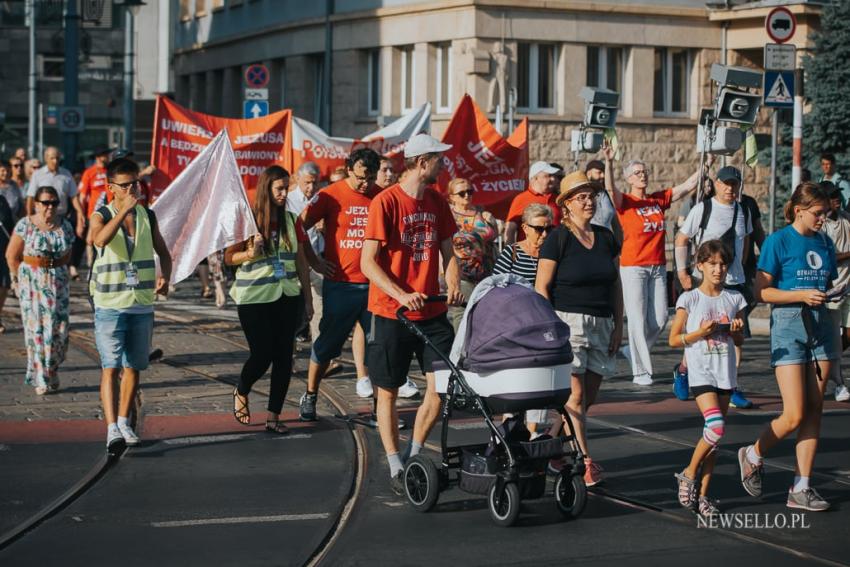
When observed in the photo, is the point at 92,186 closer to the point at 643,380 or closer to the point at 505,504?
the point at 643,380

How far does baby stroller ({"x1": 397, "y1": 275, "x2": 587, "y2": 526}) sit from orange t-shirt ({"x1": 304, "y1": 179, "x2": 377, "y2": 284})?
351cm

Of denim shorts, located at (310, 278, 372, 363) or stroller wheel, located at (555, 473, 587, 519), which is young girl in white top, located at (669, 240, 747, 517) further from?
denim shorts, located at (310, 278, 372, 363)

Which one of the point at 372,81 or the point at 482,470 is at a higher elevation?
the point at 372,81

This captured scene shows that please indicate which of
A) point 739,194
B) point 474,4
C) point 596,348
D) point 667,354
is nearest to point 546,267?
point 596,348

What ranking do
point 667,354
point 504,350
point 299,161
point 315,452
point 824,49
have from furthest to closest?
point 824,49, point 299,161, point 667,354, point 315,452, point 504,350

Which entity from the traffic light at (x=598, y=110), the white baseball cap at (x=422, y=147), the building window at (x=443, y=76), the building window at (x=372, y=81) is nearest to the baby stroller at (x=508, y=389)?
the white baseball cap at (x=422, y=147)

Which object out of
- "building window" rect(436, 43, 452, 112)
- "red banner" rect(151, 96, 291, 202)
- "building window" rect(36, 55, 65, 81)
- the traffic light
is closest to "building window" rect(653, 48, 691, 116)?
"building window" rect(436, 43, 452, 112)

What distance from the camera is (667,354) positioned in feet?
53.5

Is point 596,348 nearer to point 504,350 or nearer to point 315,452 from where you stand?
point 504,350

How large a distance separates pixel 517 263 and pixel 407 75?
87.4 feet

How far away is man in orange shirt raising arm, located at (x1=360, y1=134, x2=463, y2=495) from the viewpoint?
9.11 metres

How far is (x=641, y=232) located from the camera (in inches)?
551

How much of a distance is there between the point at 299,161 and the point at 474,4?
51.9ft

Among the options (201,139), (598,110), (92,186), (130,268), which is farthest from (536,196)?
Result: (92,186)
